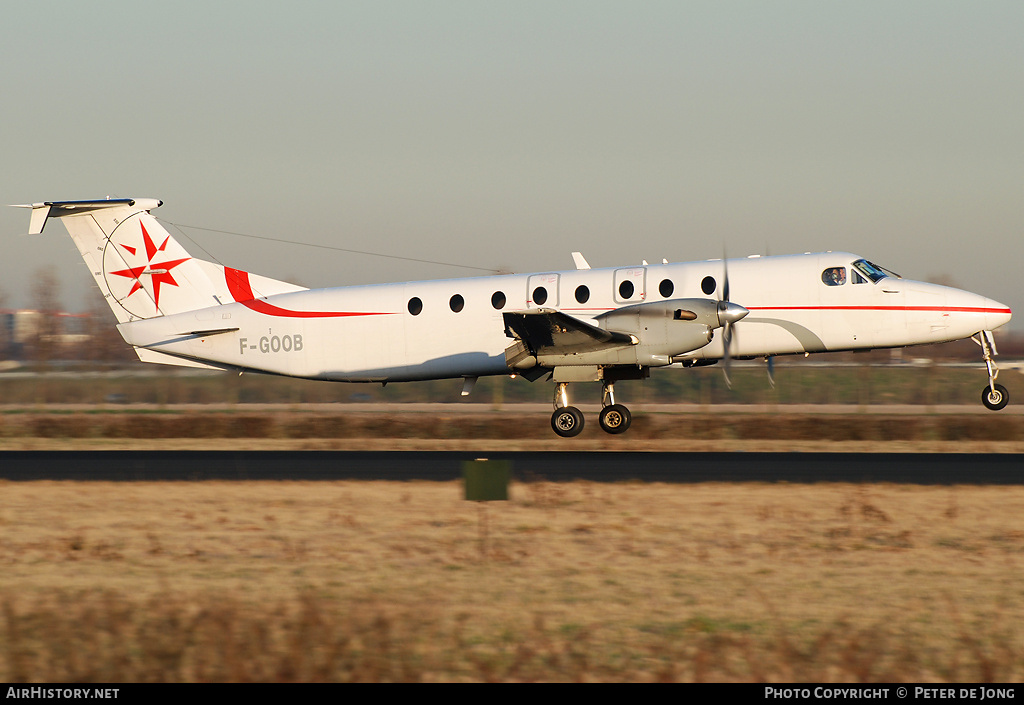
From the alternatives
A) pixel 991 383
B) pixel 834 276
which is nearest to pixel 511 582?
pixel 834 276

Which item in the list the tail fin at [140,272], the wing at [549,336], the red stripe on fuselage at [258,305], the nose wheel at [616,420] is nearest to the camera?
the wing at [549,336]

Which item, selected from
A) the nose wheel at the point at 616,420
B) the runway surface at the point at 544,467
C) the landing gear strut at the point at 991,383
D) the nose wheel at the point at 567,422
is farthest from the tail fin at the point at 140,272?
the landing gear strut at the point at 991,383

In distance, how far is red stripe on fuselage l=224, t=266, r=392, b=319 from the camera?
20328mm

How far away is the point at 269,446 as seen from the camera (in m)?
20.3

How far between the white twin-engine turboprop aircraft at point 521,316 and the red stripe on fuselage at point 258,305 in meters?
0.02

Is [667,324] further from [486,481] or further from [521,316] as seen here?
[486,481]

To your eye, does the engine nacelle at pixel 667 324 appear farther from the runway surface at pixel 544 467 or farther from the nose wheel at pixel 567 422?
the runway surface at pixel 544 467

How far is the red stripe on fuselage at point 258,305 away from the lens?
Answer: 66.7ft

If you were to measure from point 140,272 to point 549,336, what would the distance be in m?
9.80

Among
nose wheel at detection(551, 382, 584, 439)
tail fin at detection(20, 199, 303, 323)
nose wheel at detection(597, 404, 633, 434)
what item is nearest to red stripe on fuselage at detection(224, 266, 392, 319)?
tail fin at detection(20, 199, 303, 323)

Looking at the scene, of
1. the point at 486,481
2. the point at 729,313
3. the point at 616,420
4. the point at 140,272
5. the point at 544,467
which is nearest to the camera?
the point at 486,481

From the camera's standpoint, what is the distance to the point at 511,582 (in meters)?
8.48
